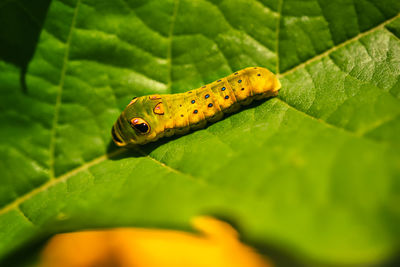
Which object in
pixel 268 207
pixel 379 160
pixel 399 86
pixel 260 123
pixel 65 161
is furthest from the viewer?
pixel 65 161

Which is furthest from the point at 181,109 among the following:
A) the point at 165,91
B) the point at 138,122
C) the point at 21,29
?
the point at 21,29

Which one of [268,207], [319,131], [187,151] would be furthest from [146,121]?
[268,207]

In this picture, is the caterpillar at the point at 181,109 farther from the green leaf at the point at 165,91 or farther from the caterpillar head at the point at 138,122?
the green leaf at the point at 165,91

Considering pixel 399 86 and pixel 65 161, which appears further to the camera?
pixel 65 161

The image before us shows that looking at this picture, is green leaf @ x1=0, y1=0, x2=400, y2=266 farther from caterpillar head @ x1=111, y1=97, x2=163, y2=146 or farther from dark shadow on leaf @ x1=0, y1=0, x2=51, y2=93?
caterpillar head @ x1=111, y1=97, x2=163, y2=146

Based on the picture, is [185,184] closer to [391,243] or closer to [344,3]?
[391,243]

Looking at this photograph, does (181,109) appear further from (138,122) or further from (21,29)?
(21,29)
